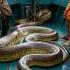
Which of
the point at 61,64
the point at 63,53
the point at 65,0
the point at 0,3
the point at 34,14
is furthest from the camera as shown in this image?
the point at 34,14

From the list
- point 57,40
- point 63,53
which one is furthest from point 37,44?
point 57,40

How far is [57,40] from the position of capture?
6.75 metres

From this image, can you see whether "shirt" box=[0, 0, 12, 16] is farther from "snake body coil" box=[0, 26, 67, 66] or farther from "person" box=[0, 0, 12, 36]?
"snake body coil" box=[0, 26, 67, 66]

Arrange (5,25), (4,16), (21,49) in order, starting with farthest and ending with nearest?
(5,25) < (4,16) < (21,49)

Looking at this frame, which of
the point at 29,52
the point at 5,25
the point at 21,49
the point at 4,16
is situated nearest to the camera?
the point at 21,49

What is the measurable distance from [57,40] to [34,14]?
259 centimetres

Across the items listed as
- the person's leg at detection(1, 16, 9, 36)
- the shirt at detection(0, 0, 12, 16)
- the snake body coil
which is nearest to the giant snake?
the snake body coil

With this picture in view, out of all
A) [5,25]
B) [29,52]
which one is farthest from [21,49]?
[5,25]

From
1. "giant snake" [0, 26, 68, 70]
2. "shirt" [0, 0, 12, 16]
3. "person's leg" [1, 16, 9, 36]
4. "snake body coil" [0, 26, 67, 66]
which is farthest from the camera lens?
"person's leg" [1, 16, 9, 36]

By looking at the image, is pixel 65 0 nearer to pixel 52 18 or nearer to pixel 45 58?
pixel 52 18

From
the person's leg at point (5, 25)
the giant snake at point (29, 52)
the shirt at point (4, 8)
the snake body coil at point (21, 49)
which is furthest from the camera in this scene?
the person's leg at point (5, 25)

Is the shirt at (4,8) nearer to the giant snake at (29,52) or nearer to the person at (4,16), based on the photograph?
the person at (4,16)

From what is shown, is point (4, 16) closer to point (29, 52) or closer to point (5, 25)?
point (5, 25)

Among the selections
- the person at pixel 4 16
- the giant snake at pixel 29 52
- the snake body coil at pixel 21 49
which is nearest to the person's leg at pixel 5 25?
the person at pixel 4 16
